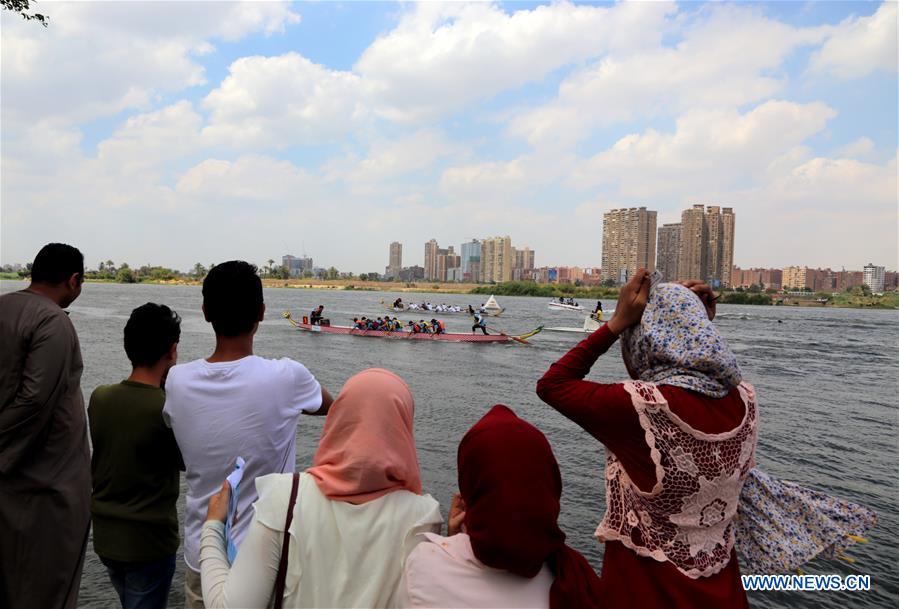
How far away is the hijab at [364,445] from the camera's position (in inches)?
65.7

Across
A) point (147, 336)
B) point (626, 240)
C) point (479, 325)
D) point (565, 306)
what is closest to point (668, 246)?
point (626, 240)

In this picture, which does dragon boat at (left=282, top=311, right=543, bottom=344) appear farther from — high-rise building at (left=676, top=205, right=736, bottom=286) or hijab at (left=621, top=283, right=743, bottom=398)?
high-rise building at (left=676, top=205, right=736, bottom=286)

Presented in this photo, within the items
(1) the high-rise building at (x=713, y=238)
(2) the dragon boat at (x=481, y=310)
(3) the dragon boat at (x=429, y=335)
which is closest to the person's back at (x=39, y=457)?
(3) the dragon boat at (x=429, y=335)

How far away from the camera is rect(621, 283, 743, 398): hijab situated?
1.72m

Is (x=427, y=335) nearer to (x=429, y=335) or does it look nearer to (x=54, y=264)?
(x=429, y=335)

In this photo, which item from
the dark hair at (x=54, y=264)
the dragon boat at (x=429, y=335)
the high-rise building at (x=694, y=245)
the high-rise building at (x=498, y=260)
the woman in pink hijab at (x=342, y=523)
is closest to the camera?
the woman in pink hijab at (x=342, y=523)

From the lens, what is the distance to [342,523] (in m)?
1.67

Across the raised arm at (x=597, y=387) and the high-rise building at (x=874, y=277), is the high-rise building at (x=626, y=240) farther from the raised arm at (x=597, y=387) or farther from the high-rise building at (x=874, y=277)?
the raised arm at (x=597, y=387)

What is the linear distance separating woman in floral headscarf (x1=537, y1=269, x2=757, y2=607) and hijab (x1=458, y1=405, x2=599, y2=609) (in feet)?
1.27

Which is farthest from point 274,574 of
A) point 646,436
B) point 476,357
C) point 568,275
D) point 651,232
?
point 568,275

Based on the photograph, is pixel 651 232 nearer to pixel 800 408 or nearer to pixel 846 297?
pixel 846 297

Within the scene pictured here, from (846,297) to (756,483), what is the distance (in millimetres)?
157703

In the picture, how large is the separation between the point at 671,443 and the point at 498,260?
190 metres

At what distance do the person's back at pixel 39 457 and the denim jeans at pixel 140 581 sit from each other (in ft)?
1.09
